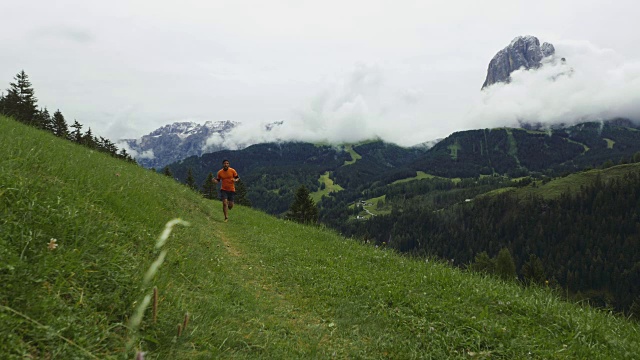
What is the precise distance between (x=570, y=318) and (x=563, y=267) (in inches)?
9547

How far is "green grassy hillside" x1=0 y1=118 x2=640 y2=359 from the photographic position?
3.41 meters

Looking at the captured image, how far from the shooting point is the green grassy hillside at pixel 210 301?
341 centimetres

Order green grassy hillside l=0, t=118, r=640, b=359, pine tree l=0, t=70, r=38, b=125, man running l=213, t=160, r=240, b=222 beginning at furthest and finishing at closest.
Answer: pine tree l=0, t=70, r=38, b=125
man running l=213, t=160, r=240, b=222
green grassy hillside l=0, t=118, r=640, b=359

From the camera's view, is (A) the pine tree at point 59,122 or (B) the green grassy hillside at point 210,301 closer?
(B) the green grassy hillside at point 210,301

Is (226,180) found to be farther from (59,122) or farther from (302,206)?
(59,122)

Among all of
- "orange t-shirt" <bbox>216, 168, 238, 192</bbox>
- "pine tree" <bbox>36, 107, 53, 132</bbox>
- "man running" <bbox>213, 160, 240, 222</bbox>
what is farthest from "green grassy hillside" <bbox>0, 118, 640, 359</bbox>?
"pine tree" <bbox>36, 107, 53, 132</bbox>

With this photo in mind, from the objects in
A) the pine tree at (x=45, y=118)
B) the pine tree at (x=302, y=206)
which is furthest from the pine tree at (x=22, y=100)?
the pine tree at (x=302, y=206)

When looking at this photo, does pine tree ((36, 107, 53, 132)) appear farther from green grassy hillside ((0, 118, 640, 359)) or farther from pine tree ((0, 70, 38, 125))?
green grassy hillside ((0, 118, 640, 359))

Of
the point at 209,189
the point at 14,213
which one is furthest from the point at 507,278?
the point at 209,189

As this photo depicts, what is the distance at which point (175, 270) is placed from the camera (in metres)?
6.40

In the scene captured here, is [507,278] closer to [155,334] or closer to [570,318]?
[570,318]

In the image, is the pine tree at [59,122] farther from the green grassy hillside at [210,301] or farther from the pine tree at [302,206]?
the green grassy hillside at [210,301]

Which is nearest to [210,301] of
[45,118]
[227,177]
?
[227,177]

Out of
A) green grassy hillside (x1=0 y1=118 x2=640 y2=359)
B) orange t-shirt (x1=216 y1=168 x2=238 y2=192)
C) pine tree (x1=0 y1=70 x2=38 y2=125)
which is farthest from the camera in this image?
pine tree (x1=0 y1=70 x2=38 y2=125)
